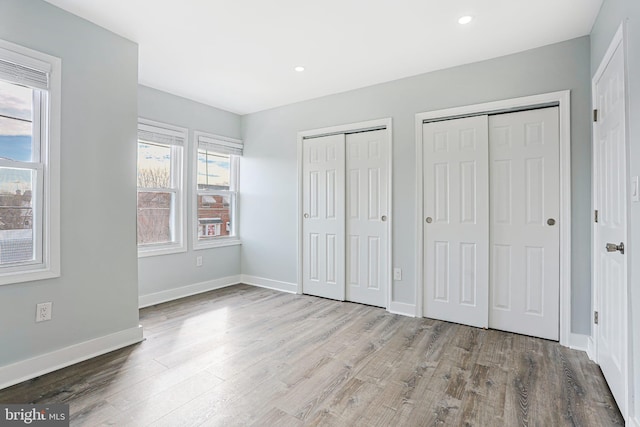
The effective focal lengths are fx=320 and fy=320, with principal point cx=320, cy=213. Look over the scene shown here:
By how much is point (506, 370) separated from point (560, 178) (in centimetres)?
161

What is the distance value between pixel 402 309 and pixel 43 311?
9.99ft

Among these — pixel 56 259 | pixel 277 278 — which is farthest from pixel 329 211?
pixel 56 259

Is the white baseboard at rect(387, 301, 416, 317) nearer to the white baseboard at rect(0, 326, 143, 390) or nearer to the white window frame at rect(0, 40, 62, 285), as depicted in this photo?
the white baseboard at rect(0, 326, 143, 390)

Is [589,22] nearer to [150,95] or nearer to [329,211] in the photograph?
[329,211]

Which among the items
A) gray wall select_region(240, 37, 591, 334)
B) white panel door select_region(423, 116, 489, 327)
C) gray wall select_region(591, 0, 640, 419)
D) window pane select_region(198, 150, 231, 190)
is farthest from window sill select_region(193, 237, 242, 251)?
gray wall select_region(591, 0, 640, 419)

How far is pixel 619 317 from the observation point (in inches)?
71.9

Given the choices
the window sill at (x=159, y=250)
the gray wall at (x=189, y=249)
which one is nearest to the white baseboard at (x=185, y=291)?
the gray wall at (x=189, y=249)

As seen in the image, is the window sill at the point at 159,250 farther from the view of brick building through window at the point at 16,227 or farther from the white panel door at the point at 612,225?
the white panel door at the point at 612,225

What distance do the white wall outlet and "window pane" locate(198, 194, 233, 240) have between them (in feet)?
7.07

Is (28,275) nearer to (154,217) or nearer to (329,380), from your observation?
(154,217)

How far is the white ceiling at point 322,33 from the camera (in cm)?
223

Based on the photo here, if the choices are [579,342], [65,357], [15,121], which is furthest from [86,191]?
[579,342]

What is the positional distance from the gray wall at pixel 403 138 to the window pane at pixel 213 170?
0.84 feet

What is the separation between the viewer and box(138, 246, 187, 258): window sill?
363 cm
